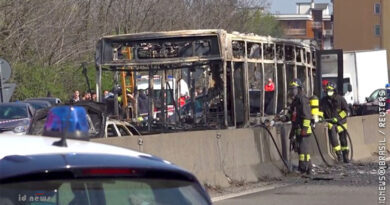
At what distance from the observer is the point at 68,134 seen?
15.4ft

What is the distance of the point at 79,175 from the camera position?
13.8ft

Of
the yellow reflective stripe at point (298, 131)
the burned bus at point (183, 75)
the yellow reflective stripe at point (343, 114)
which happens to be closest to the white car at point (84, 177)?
the yellow reflective stripe at point (298, 131)

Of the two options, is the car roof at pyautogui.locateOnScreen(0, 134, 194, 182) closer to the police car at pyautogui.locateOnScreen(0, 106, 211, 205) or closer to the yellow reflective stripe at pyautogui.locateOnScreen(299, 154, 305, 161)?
the police car at pyautogui.locateOnScreen(0, 106, 211, 205)

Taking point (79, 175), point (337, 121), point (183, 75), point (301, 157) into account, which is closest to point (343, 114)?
point (337, 121)

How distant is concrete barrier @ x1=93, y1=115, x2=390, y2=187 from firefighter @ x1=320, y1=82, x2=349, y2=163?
1.03 meters

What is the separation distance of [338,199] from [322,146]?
639 centimetres

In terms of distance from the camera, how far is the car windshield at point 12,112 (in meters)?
26.0

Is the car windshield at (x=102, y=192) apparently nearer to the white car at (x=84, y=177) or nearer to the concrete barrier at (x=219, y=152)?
the white car at (x=84, y=177)

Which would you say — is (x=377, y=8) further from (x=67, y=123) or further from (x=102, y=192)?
(x=102, y=192)

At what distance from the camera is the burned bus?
1838cm

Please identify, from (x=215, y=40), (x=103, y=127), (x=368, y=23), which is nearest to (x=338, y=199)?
(x=103, y=127)

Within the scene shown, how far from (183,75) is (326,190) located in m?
4.66

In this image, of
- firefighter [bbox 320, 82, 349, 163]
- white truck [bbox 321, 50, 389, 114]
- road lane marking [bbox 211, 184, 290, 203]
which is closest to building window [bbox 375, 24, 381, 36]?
white truck [bbox 321, 50, 389, 114]

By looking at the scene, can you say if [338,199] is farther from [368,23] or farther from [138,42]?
[368,23]
